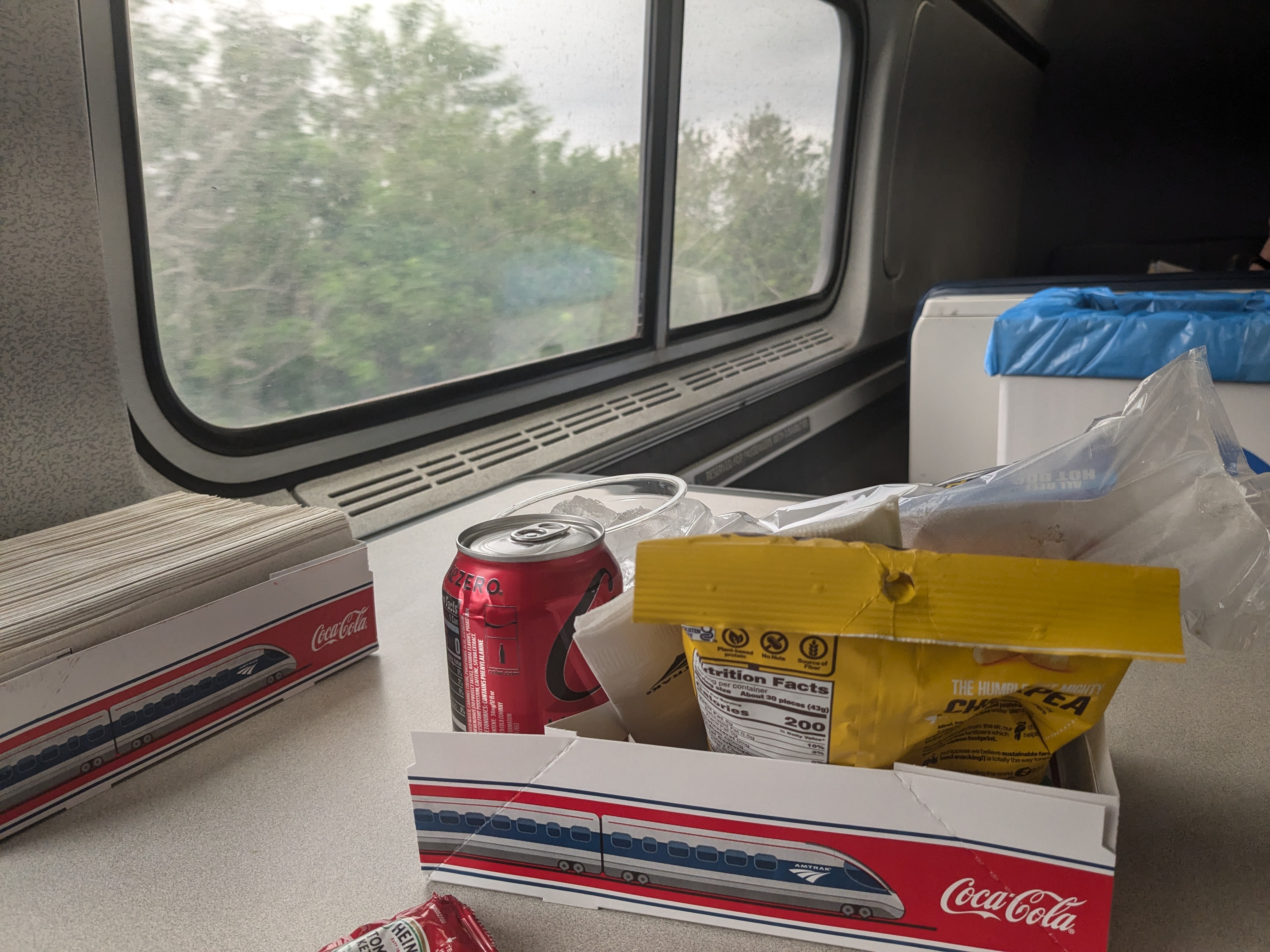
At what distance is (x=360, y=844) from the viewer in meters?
0.55

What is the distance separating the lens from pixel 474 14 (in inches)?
72.1

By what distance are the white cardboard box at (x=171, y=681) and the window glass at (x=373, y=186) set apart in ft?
2.32

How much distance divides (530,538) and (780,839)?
239mm

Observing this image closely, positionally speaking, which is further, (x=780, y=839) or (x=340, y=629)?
(x=340, y=629)

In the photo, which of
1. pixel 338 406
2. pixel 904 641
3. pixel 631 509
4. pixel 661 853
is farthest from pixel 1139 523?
pixel 338 406

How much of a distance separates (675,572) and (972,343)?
2.42 m

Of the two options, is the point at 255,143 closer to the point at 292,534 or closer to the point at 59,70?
the point at 59,70

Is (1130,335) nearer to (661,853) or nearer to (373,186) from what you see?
(373,186)

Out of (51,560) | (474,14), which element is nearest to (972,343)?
(474,14)

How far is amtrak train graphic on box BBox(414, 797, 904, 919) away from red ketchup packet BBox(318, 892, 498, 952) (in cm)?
4

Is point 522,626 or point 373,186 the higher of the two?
point 373,186

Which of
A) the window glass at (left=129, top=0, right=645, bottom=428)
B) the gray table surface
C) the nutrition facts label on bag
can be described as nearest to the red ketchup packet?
the gray table surface

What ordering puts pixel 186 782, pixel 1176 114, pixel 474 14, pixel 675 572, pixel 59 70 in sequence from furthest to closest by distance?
pixel 1176 114 < pixel 474 14 < pixel 59 70 < pixel 186 782 < pixel 675 572

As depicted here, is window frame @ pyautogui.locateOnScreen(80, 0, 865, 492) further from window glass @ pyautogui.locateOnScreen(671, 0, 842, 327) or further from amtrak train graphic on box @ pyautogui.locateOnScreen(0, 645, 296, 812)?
amtrak train graphic on box @ pyautogui.locateOnScreen(0, 645, 296, 812)
